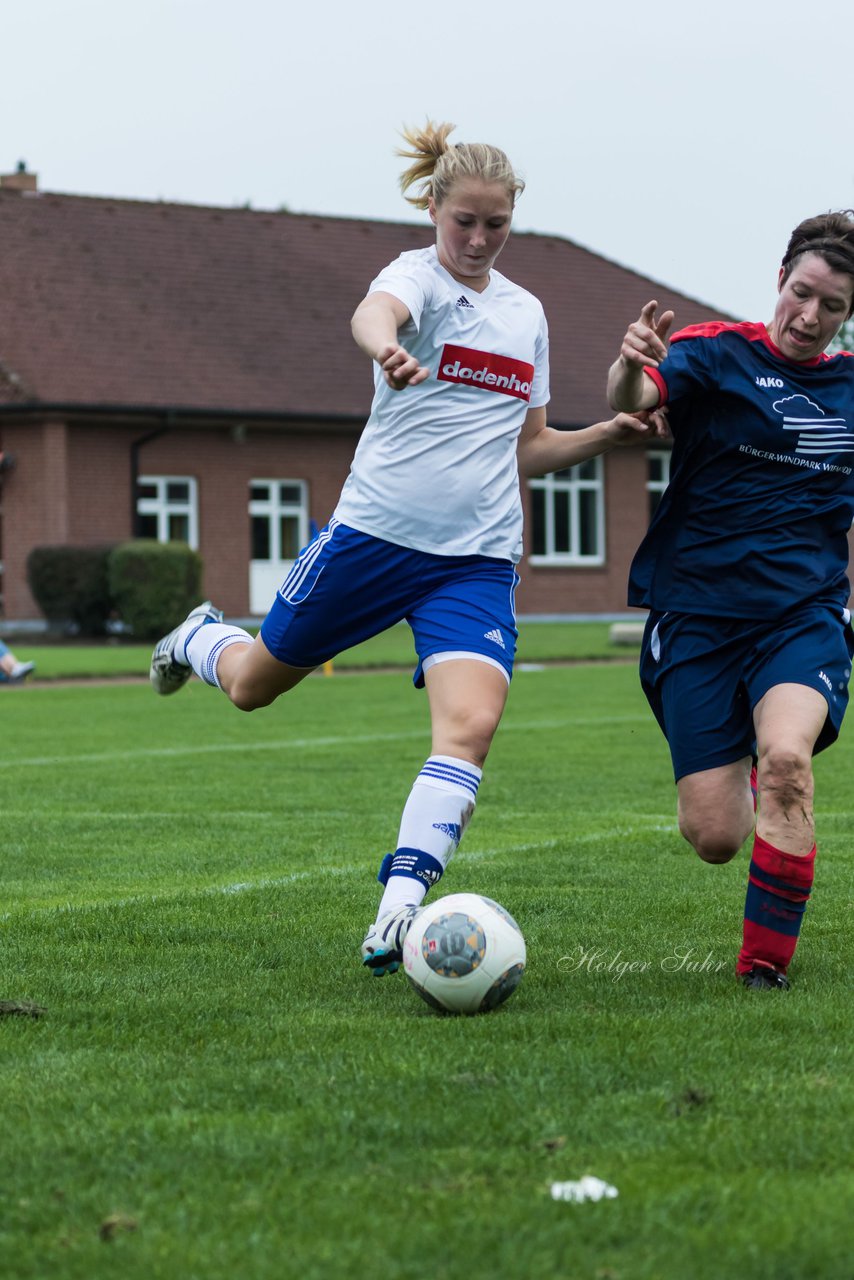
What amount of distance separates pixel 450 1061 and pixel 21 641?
31.1m

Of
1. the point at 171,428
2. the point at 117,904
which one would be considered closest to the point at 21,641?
the point at 171,428

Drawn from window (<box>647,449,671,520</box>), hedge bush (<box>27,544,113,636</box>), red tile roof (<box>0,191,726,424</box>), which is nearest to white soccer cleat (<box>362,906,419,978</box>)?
hedge bush (<box>27,544,113,636</box>)

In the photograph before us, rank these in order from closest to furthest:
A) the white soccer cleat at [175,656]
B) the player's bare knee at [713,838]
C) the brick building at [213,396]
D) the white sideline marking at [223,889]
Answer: the player's bare knee at [713,838]
the white sideline marking at [223,889]
the white soccer cleat at [175,656]
the brick building at [213,396]

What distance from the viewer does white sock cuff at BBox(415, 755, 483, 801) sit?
564 cm

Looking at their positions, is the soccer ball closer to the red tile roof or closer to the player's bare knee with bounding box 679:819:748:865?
→ the player's bare knee with bounding box 679:819:748:865

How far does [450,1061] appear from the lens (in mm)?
4469

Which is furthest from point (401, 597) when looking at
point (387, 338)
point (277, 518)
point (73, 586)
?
point (277, 518)

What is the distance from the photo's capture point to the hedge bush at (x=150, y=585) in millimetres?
33875

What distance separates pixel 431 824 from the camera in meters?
5.61

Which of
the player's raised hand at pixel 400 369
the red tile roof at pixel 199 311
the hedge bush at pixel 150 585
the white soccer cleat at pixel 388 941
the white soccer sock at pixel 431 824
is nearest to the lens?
the player's raised hand at pixel 400 369

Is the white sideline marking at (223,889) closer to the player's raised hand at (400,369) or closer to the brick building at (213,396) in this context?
the player's raised hand at (400,369)

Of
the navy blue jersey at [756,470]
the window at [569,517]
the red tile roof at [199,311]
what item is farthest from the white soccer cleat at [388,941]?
the window at [569,517]

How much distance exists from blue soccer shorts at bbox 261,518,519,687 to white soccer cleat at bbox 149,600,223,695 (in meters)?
1.41

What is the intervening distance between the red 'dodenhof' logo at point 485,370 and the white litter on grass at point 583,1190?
3.05 m
